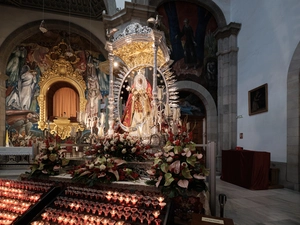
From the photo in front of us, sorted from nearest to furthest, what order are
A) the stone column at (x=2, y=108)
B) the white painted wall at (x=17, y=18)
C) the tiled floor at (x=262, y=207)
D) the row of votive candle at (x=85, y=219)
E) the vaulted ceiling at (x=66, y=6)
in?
the row of votive candle at (x=85, y=219)
the tiled floor at (x=262, y=207)
the stone column at (x=2, y=108)
the white painted wall at (x=17, y=18)
the vaulted ceiling at (x=66, y=6)

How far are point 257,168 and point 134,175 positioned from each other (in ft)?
14.4

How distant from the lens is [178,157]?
238cm

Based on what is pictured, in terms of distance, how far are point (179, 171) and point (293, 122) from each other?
5022 millimetres

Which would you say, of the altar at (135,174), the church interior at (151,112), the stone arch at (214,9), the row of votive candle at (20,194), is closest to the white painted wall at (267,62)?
the church interior at (151,112)

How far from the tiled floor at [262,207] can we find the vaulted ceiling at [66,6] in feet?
33.6

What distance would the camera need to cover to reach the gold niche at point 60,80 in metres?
10.1

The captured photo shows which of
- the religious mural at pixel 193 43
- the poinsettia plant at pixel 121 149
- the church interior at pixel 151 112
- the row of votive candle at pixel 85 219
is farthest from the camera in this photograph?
the religious mural at pixel 193 43

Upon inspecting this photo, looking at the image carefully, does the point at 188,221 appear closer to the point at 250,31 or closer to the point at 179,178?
the point at 179,178

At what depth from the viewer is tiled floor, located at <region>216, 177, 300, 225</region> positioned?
3172mm

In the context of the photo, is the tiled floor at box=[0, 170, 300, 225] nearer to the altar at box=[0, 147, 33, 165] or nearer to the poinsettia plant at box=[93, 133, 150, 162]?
the poinsettia plant at box=[93, 133, 150, 162]

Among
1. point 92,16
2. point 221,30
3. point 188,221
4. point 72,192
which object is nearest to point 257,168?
point 188,221

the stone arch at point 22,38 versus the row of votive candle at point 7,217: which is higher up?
the stone arch at point 22,38

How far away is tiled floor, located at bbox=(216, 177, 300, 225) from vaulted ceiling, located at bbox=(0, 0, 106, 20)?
404 inches

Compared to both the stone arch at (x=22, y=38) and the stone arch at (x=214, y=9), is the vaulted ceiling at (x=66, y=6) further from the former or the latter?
the stone arch at (x=214, y=9)
